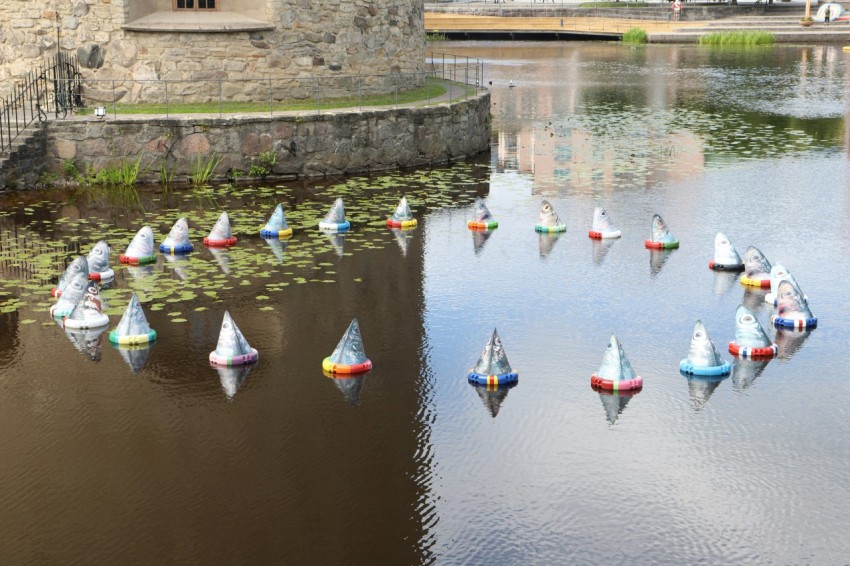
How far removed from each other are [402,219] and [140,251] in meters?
4.58

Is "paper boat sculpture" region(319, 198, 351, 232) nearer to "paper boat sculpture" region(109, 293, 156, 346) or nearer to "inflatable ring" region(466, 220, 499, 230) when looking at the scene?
"inflatable ring" region(466, 220, 499, 230)

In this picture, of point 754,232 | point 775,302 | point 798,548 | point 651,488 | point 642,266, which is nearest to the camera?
point 798,548

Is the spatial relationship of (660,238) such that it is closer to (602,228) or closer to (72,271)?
(602,228)

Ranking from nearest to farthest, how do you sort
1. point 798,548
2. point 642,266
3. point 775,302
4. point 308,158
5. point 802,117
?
point 798,548 → point 775,302 → point 642,266 → point 308,158 → point 802,117

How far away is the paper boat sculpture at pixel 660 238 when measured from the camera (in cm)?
1812

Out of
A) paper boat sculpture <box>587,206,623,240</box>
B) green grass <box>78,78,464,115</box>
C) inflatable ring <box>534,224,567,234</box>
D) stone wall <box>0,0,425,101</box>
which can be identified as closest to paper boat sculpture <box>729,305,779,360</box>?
paper boat sculpture <box>587,206,623,240</box>

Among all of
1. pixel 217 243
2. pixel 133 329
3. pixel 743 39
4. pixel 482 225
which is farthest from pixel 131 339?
pixel 743 39

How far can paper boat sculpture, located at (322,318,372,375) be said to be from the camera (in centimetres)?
1262

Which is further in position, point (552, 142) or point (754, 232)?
point (552, 142)

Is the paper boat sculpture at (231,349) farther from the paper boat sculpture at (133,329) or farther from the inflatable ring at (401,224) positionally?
the inflatable ring at (401,224)

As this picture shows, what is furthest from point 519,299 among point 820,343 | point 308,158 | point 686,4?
point 686,4

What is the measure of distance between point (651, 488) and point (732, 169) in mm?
Answer: 16554

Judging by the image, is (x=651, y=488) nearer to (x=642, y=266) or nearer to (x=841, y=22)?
(x=642, y=266)

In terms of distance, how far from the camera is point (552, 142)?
97.5ft
